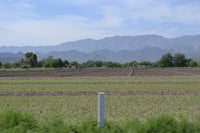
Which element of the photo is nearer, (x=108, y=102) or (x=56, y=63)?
(x=108, y=102)

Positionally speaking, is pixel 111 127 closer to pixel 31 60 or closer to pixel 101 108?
pixel 101 108

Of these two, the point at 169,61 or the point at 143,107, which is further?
the point at 169,61

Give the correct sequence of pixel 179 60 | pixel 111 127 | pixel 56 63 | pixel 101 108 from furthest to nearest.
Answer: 1. pixel 179 60
2. pixel 56 63
3. pixel 111 127
4. pixel 101 108

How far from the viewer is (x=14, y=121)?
8.15 m

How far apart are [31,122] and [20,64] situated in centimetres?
15124

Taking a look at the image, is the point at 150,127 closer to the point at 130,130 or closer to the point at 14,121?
the point at 130,130

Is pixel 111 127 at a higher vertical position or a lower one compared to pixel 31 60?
lower

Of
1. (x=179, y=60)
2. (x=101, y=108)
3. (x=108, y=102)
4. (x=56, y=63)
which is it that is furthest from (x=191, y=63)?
(x=101, y=108)

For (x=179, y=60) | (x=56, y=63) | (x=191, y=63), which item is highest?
(x=179, y=60)

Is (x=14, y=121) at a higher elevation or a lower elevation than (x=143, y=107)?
higher

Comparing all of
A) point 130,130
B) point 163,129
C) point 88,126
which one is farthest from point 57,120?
Result: point 163,129

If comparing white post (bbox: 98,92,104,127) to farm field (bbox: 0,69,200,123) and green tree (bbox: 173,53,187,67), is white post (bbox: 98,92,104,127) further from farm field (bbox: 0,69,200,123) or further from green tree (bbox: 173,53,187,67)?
green tree (bbox: 173,53,187,67)

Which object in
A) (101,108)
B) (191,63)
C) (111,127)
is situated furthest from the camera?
(191,63)

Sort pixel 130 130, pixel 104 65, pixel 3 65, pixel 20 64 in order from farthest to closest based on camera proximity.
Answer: pixel 104 65
pixel 20 64
pixel 3 65
pixel 130 130
